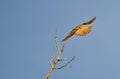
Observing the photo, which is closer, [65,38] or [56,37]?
[65,38]

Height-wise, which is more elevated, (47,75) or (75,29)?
(75,29)

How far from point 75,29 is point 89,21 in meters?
0.41

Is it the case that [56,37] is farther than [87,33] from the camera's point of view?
Yes

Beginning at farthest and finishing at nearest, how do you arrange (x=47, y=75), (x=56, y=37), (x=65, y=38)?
(x=56, y=37), (x=65, y=38), (x=47, y=75)

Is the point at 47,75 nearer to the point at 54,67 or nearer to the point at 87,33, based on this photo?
the point at 54,67

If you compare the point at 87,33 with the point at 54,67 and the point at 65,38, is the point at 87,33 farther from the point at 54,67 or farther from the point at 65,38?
the point at 54,67

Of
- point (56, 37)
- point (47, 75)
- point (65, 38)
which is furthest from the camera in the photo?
point (56, 37)

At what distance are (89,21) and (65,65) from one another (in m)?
1.28

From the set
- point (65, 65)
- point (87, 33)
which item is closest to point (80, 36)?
point (87, 33)

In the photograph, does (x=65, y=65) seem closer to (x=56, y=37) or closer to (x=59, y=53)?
(x=59, y=53)

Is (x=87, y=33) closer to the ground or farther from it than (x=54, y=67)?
farther from it

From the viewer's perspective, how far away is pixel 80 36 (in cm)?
902

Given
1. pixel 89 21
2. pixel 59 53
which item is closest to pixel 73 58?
pixel 59 53

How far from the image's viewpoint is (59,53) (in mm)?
9203
